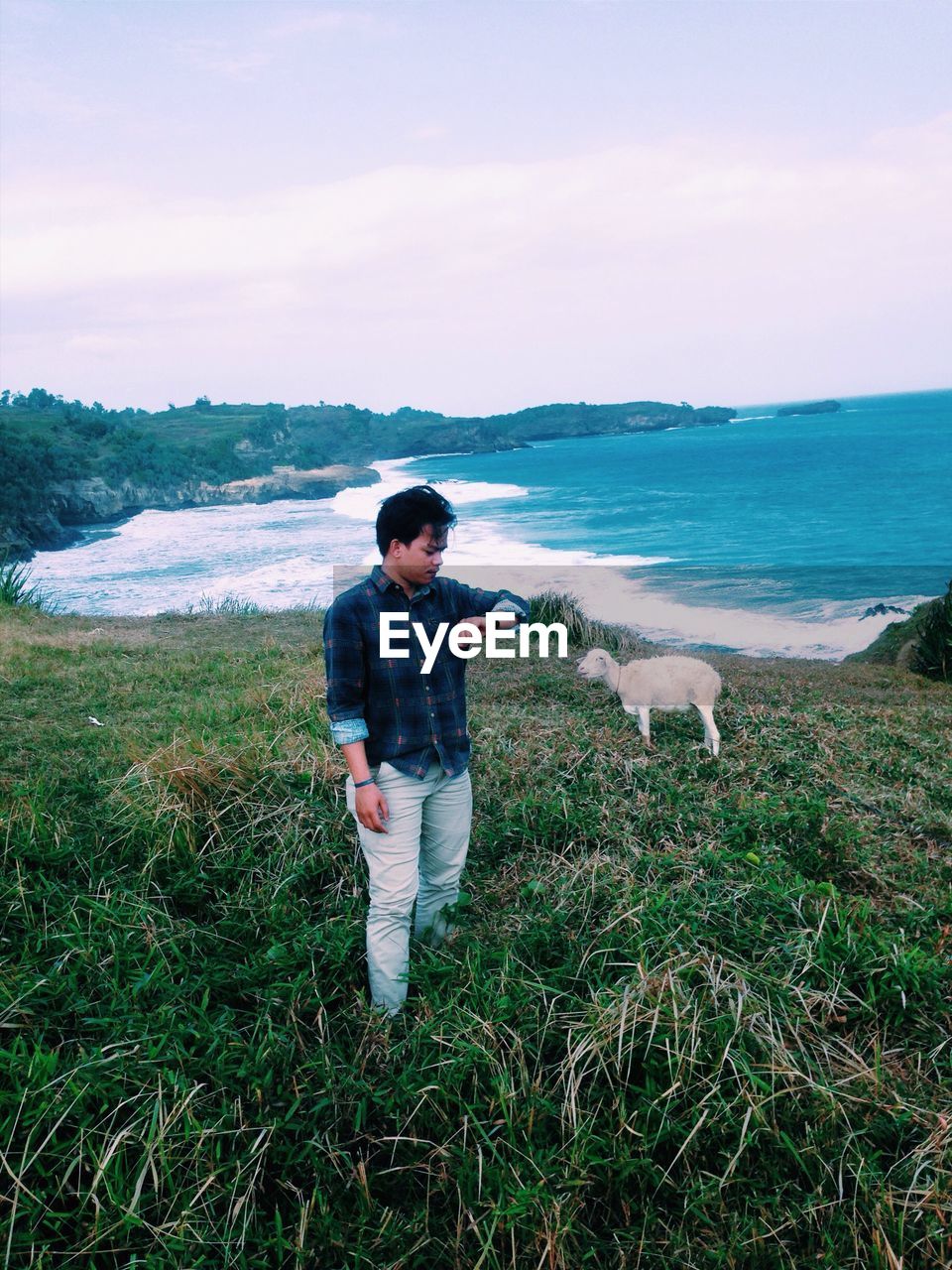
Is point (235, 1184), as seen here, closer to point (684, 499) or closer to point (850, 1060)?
point (850, 1060)

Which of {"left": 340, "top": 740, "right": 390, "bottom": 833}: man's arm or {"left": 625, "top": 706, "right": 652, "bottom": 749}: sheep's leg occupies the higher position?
{"left": 340, "top": 740, "right": 390, "bottom": 833}: man's arm

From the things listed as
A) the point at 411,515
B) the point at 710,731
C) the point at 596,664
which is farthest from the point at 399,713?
the point at 596,664

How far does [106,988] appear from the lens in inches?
124

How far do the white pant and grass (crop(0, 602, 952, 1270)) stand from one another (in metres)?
0.18

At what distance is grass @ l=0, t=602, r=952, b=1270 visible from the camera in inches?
93.0

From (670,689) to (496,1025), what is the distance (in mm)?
2918

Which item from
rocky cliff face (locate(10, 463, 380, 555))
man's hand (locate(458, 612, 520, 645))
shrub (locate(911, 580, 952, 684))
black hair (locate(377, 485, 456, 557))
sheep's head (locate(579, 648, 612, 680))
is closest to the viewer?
black hair (locate(377, 485, 456, 557))

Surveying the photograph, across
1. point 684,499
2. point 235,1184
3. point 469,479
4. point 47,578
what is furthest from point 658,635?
point 469,479

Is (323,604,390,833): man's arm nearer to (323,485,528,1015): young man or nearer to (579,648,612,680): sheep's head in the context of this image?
(323,485,528,1015): young man

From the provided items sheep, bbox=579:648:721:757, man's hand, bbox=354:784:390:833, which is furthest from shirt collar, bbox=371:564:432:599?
sheep, bbox=579:648:721:757

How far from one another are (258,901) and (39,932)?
0.91m

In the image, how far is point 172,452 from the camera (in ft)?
234

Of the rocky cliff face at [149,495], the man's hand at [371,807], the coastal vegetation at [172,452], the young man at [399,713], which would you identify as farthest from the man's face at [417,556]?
the rocky cliff face at [149,495]

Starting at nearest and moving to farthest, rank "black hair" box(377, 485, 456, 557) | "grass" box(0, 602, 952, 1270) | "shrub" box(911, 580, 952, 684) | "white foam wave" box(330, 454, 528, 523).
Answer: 1. "grass" box(0, 602, 952, 1270)
2. "black hair" box(377, 485, 456, 557)
3. "shrub" box(911, 580, 952, 684)
4. "white foam wave" box(330, 454, 528, 523)
